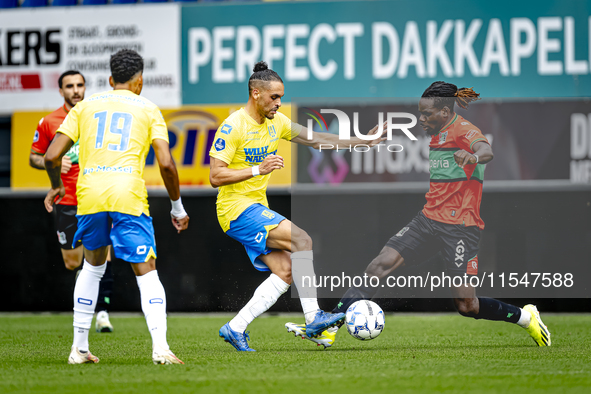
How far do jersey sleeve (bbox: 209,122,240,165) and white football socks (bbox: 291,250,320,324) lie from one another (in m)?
0.85

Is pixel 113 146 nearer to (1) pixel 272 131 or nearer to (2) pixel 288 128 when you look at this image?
(1) pixel 272 131

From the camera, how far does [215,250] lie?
9.77m

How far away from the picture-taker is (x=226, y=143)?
18.7ft

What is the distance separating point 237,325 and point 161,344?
100 centimetres

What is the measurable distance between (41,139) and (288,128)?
3.09 metres

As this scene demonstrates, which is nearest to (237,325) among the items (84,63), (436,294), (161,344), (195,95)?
(161,344)

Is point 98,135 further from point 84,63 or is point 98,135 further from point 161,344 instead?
point 84,63

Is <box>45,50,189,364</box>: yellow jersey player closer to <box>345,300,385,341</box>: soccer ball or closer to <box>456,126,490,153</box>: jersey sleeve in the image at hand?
<box>345,300,385,341</box>: soccer ball

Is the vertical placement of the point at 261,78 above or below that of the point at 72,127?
above

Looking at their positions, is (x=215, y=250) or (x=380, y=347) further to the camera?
(x=215, y=250)

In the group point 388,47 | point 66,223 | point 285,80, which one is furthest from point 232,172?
point 388,47

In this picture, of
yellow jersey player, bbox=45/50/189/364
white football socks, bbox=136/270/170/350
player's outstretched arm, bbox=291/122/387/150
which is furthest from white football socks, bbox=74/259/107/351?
player's outstretched arm, bbox=291/122/387/150

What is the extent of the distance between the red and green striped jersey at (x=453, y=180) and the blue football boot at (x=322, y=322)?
48.4 inches

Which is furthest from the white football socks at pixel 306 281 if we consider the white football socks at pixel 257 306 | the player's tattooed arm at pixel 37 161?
the player's tattooed arm at pixel 37 161
